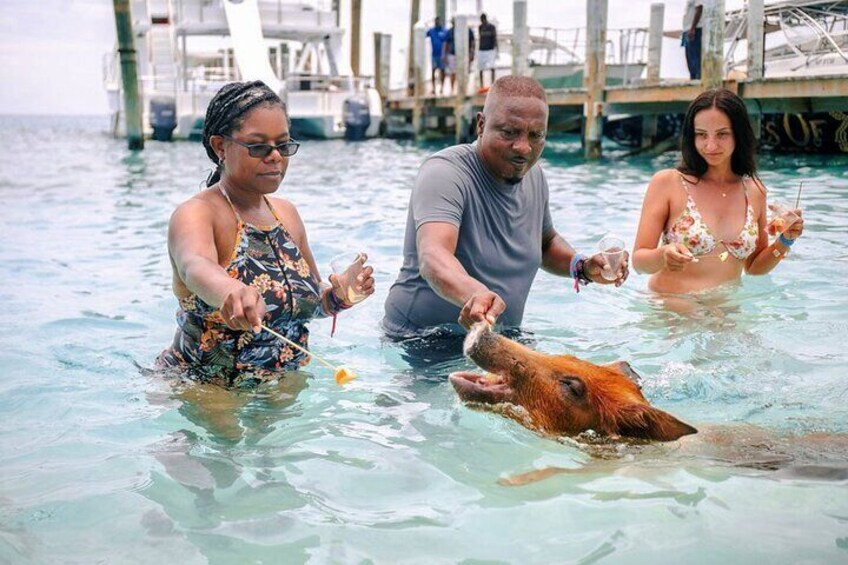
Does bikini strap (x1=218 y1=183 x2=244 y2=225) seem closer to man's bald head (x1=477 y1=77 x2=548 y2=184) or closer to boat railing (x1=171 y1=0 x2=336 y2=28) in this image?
man's bald head (x1=477 y1=77 x2=548 y2=184)

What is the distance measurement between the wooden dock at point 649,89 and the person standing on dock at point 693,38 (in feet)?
2.05

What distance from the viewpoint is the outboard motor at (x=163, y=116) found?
1292 inches

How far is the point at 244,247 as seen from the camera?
4469 millimetres

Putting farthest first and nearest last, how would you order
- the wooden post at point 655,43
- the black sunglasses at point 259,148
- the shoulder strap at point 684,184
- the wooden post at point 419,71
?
the wooden post at point 419,71
the wooden post at point 655,43
the shoulder strap at point 684,184
the black sunglasses at point 259,148

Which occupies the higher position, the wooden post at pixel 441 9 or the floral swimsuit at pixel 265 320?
the wooden post at pixel 441 9

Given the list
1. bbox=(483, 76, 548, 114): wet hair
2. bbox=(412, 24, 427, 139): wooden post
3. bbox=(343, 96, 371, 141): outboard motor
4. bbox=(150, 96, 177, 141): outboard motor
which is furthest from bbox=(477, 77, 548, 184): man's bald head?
bbox=(150, 96, 177, 141): outboard motor

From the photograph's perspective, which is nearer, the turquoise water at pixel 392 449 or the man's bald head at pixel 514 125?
the turquoise water at pixel 392 449

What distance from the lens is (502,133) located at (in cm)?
495

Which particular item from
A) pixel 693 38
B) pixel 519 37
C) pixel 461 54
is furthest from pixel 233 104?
pixel 461 54

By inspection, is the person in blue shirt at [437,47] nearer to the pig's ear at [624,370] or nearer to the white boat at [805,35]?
the white boat at [805,35]

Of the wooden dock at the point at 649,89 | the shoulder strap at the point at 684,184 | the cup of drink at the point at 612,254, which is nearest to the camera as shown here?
the cup of drink at the point at 612,254

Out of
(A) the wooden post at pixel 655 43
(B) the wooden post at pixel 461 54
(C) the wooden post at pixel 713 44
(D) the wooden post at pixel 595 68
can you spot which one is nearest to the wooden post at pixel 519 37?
(D) the wooden post at pixel 595 68

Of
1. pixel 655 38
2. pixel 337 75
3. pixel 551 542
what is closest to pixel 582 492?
pixel 551 542

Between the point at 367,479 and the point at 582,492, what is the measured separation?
0.91 metres
